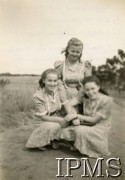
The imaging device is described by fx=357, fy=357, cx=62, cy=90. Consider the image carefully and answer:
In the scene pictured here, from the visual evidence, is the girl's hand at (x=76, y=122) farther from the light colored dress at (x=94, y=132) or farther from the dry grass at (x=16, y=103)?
the dry grass at (x=16, y=103)

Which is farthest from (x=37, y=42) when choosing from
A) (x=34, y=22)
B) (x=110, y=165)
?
(x=110, y=165)

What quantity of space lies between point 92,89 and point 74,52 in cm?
15

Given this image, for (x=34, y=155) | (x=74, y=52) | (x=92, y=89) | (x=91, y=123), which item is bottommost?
(x=34, y=155)

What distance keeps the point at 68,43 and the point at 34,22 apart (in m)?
0.15

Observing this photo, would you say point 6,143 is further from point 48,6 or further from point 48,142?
point 48,6

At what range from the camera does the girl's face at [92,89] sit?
4.17ft

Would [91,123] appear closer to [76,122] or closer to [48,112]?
[76,122]

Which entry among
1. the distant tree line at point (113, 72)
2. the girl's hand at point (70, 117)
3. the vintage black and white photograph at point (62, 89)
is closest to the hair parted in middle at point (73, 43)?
the vintage black and white photograph at point (62, 89)

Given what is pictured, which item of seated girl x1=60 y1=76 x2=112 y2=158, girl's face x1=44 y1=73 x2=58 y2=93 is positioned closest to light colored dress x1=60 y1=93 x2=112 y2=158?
seated girl x1=60 y1=76 x2=112 y2=158

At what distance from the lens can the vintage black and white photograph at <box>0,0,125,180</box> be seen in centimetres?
127

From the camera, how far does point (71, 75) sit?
130 cm

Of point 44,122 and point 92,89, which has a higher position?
point 92,89

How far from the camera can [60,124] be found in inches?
49.9

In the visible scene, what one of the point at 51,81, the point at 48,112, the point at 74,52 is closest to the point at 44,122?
the point at 48,112
